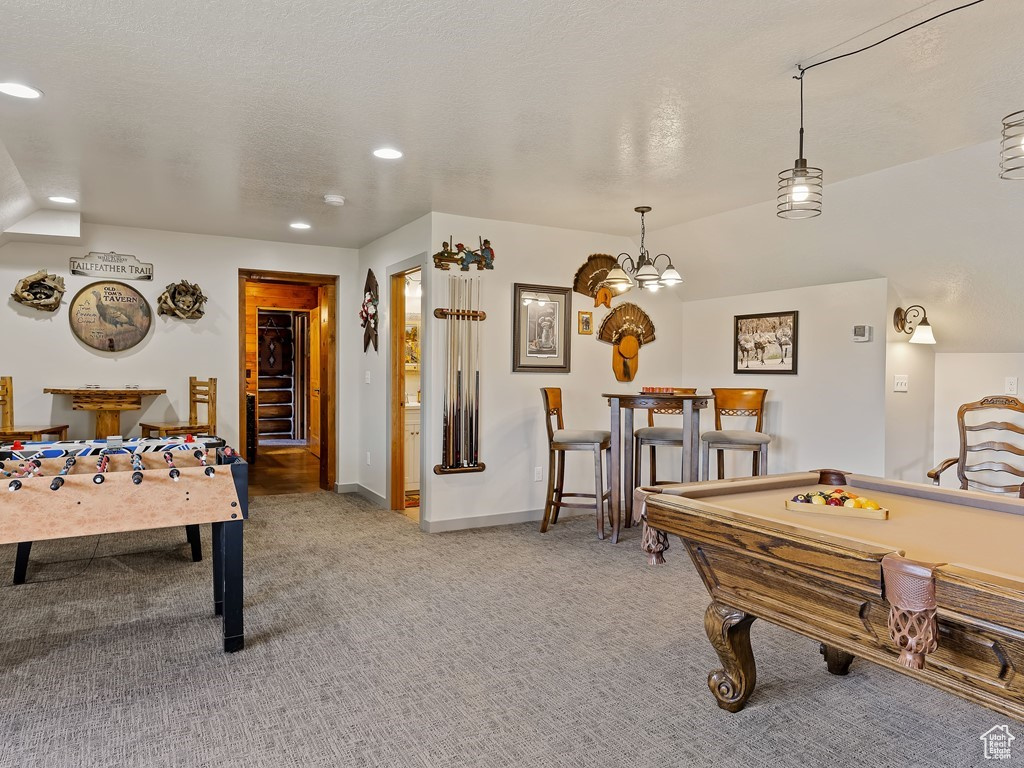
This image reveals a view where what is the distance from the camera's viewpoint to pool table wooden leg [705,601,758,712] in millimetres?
2316

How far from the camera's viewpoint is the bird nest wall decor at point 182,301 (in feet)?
18.5

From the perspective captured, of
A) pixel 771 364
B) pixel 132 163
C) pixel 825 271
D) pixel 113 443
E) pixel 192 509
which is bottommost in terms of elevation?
pixel 192 509

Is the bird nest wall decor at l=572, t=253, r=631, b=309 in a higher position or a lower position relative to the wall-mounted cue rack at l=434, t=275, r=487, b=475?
higher

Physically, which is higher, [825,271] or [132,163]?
[132,163]

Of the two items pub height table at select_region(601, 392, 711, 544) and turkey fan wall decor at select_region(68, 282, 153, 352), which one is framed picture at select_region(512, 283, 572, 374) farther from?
turkey fan wall decor at select_region(68, 282, 153, 352)

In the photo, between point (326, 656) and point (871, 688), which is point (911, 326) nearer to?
point (871, 688)

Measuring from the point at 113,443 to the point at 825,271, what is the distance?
464 cm

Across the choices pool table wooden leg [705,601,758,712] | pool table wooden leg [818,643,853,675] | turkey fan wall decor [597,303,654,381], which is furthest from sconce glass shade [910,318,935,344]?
pool table wooden leg [705,601,758,712]

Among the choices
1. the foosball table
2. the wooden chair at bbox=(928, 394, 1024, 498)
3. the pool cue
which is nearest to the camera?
the foosball table

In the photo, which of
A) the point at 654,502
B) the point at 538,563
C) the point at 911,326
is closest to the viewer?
the point at 654,502

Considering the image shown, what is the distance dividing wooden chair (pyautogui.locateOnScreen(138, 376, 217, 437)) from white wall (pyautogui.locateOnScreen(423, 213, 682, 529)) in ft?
5.73

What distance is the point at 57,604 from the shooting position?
11.1ft

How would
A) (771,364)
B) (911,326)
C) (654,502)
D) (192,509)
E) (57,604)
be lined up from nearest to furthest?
1. (654,502)
2. (192,509)
3. (57,604)
4. (911,326)
5. (771,364)

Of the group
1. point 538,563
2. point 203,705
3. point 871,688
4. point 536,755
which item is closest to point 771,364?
point 538,563
